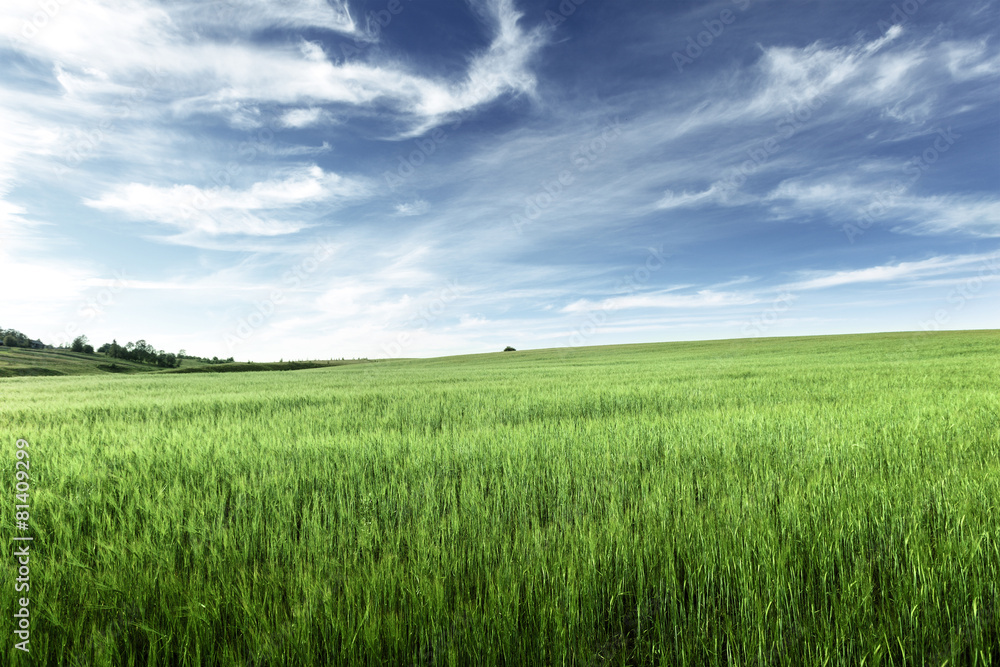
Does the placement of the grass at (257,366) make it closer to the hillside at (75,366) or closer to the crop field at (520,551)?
the hillside at (75,366)

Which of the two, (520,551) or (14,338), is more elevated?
(14,338)

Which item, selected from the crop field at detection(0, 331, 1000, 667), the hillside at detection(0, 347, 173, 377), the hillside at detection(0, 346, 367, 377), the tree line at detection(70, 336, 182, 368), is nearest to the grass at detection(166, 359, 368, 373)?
the hillside at detection(0, 346, 367, 377)

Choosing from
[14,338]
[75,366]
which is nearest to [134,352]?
[14,338]

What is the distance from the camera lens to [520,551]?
8.38 feet

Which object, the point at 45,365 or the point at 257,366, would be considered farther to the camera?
the point at 257,366

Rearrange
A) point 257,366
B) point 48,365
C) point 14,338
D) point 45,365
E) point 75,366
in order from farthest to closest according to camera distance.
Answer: point 14,338, point 257,366, point 75,366, point 48,365, point 45,365

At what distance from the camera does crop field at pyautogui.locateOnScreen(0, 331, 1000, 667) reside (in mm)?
1877

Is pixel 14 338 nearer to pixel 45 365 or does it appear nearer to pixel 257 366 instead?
pixel 45 365

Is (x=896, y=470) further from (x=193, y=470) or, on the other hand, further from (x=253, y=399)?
(x=253, y=399)

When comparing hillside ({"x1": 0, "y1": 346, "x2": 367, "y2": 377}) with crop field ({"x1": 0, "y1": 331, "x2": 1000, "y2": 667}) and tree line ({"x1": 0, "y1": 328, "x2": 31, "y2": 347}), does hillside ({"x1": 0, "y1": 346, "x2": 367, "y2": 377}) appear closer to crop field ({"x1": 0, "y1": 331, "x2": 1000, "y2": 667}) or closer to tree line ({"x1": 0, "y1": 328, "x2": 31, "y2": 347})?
tree line ({"x1": 0, "y1": 328, "x2": 31, "y2": 347})

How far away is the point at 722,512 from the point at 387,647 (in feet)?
7.73

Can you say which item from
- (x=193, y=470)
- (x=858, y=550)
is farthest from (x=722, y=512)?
(x=193, y=470)

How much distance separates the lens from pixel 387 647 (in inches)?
73.1

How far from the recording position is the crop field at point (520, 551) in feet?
6.16
